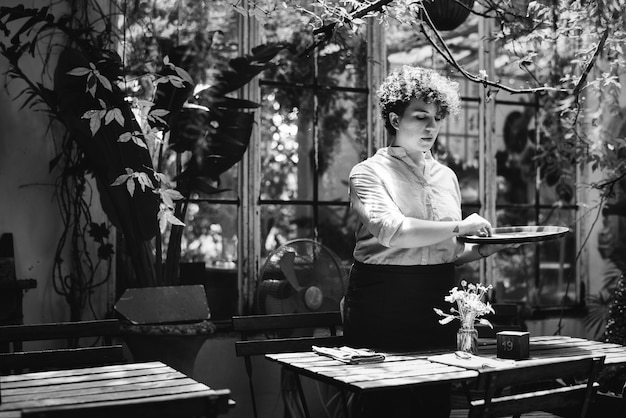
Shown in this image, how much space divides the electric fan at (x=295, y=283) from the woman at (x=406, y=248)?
1.22 metres

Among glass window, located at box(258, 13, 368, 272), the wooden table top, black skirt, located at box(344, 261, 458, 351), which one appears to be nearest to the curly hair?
black skirt, located at box(344, 261, 458, 351)

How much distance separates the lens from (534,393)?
2689 mm

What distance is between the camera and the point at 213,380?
4754 mm

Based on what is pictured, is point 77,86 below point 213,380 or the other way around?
the other way around

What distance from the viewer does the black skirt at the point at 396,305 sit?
10.5 ft

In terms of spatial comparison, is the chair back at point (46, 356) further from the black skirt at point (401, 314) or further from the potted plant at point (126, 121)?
the black skirt at point (401, 314)

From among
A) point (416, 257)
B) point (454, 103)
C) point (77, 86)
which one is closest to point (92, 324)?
point (77, 86)

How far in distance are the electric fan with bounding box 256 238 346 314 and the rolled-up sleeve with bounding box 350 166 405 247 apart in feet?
4.61

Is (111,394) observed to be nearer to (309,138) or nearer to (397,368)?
(397,368)

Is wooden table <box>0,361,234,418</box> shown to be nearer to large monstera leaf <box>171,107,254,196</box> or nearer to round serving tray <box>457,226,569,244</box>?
round serving tray <box>457,226,569,244</box>

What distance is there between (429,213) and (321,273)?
1.54 m

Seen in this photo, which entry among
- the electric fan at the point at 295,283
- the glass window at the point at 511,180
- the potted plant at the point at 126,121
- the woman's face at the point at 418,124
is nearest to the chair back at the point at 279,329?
the potted plant at the point at 126,121

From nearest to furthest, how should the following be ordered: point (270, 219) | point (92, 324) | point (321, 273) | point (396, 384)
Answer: point (396, 384) → point (92, 324) → point (321, 273) → point (270, 219)

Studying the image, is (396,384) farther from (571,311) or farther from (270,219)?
(571,311)
